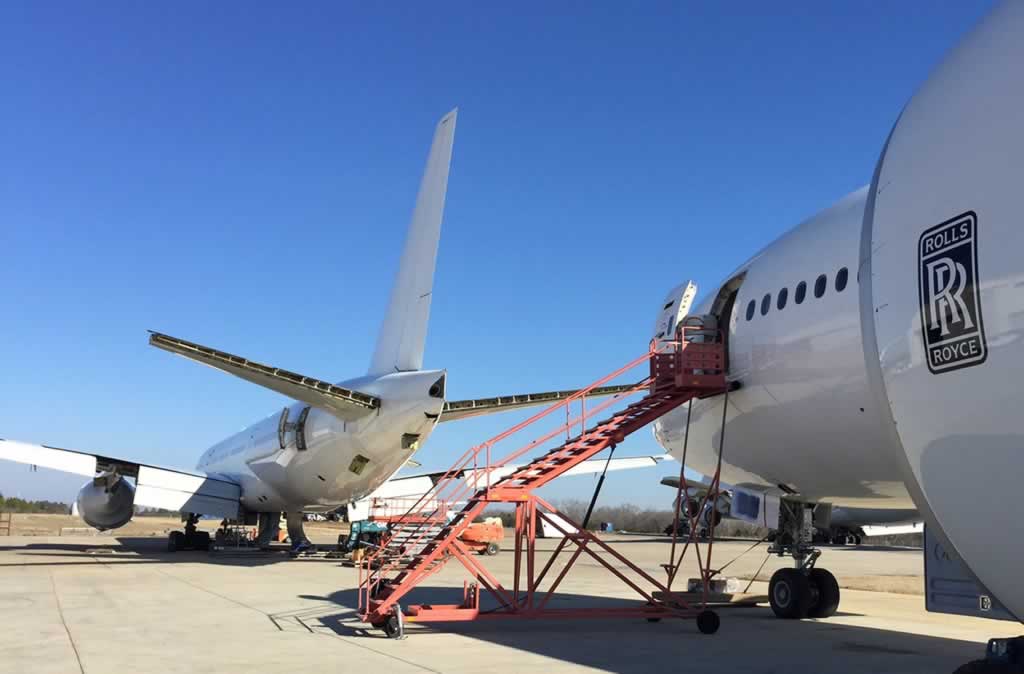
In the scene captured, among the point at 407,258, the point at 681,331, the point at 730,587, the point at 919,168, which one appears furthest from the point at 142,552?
the point at 919,168

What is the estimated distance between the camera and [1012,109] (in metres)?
4.98

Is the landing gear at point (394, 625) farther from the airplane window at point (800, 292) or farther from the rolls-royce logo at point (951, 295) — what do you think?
the rolls-royce logo at point (951, 295)

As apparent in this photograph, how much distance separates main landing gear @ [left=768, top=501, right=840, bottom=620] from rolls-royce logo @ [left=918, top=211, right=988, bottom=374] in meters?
7.89

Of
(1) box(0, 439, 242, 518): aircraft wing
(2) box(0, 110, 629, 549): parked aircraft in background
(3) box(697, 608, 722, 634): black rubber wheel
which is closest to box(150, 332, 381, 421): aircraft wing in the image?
(2) box(0, 110, 629, 549): parked aircraft in background

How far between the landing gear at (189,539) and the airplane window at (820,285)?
26.7m

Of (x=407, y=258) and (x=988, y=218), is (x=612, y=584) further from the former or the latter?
(x=988, y=218)

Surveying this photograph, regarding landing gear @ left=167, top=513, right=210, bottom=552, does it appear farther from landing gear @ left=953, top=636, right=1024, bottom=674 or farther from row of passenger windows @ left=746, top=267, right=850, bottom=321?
landing gear @ left=953, top=636, right=1024, bottom=674

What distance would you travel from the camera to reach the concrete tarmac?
28.3ft

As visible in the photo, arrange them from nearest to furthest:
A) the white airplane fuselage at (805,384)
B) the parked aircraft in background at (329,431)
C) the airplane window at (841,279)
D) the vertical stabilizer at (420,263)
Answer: the white airplane fuselage at (805,384), the airplane window at (841,279), the parked aircraft in background at (329,431), the vertical stabilizer at (420,263)

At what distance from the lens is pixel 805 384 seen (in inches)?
388

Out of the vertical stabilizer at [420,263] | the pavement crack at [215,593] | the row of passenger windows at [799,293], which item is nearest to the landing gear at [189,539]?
the pavement crack at [215,593]

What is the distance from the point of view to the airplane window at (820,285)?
389 inches

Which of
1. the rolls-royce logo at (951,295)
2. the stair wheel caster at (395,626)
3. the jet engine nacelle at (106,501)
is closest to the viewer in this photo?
the rolls-royce logo at (951,295)

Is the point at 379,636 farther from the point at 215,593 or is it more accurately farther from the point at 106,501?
the point at 106,501
